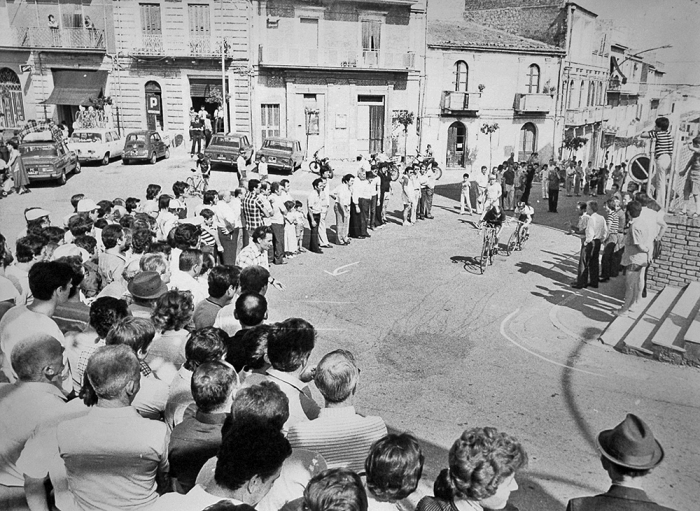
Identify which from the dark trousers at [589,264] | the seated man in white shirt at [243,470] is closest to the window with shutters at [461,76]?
the dark trousers at [589,264]

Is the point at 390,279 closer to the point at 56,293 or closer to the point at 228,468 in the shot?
the point at 56,293

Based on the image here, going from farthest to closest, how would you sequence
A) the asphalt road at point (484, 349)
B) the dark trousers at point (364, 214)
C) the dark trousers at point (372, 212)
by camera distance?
1. the dark trousers at point (372, 212)
2. the dark trousers at point (364, 214)
3. the asphalt road at point (484, 349)

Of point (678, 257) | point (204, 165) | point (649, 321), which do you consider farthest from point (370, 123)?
point (649, 321)

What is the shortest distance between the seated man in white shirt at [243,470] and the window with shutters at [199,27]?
179 inches

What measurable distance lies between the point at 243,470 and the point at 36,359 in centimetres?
151

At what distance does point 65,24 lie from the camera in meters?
5.44

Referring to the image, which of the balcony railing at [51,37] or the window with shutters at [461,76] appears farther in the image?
the window with shutters at [461,76]

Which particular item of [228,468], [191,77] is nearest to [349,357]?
[228,468]

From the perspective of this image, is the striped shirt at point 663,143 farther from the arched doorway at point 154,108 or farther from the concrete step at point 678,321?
the arched doorway at point 154,108

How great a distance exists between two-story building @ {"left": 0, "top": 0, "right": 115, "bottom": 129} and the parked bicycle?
3983 millimetres

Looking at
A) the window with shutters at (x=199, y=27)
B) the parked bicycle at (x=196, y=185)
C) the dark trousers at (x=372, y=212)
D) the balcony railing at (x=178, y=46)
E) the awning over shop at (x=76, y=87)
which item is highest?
the window with shutters at (x=199, y=27)

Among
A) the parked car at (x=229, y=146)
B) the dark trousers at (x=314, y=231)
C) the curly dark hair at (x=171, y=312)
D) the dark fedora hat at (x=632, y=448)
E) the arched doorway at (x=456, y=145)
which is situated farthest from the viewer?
the arched doorway at (x=456, y=145)

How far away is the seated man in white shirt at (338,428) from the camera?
10.7 feet

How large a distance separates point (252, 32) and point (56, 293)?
3.59m
